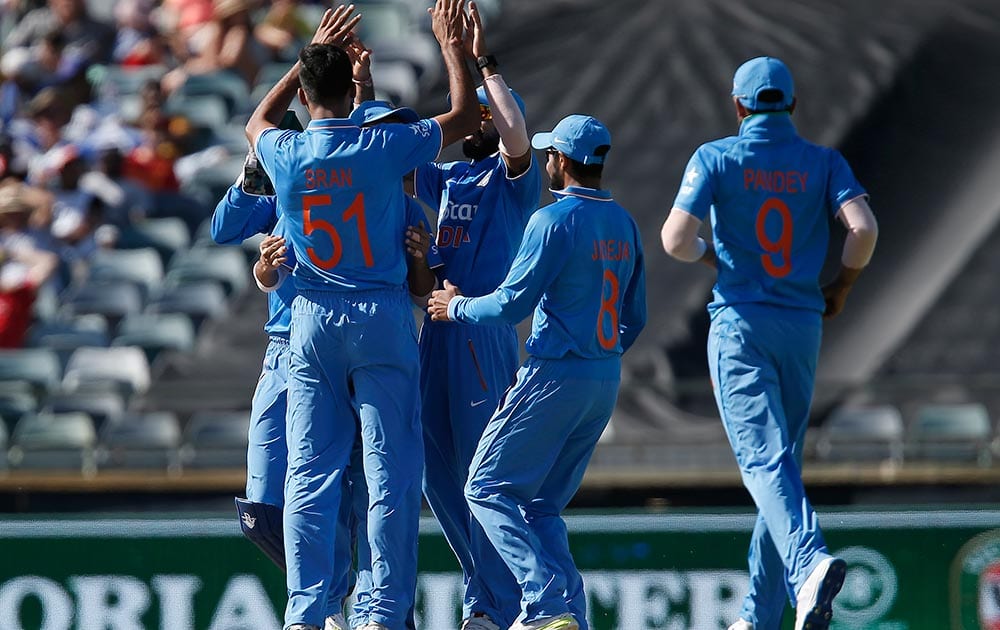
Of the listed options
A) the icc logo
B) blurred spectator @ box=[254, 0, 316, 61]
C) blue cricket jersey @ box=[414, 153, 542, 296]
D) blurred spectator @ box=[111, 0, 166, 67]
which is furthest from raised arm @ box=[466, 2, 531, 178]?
blurred spectator @ box=[111, 0, 166, 67]

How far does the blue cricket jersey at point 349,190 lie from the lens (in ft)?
18.6

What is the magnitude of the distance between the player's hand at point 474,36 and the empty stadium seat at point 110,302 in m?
6.15

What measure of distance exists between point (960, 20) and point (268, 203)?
7.34 meters

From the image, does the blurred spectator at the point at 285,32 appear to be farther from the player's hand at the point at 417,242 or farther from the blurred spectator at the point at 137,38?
the player's hand at the point at 417,242

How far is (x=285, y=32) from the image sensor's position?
13617mm

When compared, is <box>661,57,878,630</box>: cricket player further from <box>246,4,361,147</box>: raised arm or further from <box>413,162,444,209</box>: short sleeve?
<box>246,4,361,147</box>: raised arm

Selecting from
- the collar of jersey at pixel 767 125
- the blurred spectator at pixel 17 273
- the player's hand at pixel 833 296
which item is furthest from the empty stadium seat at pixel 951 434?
the blurred spectator at pixel 17 273

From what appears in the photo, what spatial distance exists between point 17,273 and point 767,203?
24.7 ft

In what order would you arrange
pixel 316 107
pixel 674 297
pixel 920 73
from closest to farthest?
pixel 316 107
pixel 674 297
pixel 920 73

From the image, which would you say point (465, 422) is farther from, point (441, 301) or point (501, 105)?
point (501, 105)

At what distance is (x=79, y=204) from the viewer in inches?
491

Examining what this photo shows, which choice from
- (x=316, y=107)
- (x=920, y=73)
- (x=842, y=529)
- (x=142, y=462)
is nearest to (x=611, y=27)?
(x=920, y=73)

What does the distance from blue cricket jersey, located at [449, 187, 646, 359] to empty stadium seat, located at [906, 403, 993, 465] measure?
386cm

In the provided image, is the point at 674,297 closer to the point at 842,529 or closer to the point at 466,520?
the point at 842,529
